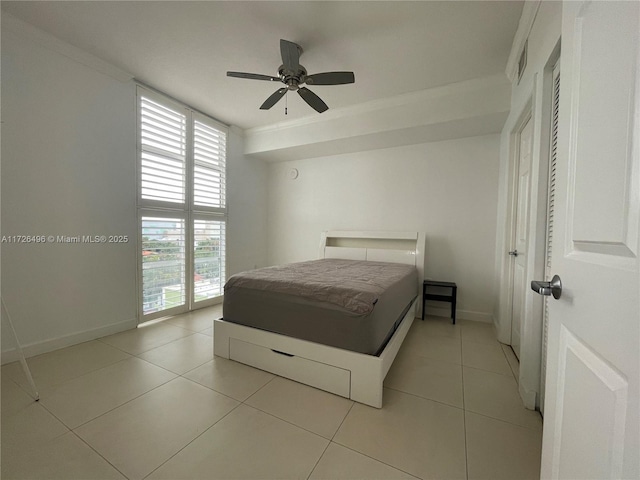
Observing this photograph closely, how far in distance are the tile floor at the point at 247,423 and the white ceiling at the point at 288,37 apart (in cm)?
284

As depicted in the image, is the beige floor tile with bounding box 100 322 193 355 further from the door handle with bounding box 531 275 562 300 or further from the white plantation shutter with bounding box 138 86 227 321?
the door handle with bounding box 531 275 562 300

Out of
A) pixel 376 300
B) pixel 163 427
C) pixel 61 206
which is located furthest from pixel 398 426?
pixel 61 206

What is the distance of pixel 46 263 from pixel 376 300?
293cm

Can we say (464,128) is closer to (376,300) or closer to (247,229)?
(376,300)

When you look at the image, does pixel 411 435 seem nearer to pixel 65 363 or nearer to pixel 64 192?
pixel 65 363

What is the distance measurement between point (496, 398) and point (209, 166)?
415 centimetres

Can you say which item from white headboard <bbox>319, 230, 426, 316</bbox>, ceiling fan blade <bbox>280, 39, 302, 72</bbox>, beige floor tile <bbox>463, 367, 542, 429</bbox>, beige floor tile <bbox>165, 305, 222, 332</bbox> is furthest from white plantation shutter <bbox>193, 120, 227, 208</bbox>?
beige floor tile <bbox>463, 367, 542, 429</bbox>

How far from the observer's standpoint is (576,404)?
0.65 metres

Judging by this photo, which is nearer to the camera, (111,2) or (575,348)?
(575,348)

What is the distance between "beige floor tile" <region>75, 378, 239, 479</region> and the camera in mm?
1258

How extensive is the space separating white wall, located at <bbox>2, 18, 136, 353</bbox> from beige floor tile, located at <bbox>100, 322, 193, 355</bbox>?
16 centimetres

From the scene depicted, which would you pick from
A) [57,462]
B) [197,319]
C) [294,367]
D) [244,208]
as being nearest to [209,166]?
[244,208]

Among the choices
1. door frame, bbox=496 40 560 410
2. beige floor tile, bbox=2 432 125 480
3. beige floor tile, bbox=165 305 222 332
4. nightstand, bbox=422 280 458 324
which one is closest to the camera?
beige floor tile, bbox=2 432 125 480

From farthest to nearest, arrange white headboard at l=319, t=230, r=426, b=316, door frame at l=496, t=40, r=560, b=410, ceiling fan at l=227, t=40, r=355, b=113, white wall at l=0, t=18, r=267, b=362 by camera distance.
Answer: white headboard at l=319, t=230, r=426, b=316 → white wall at l=0, t=18, r=267, b=362 → ceiling fan at l=227, t=40, r=355, b=113 → door frame at l=496, t=40, r=560, b=410
